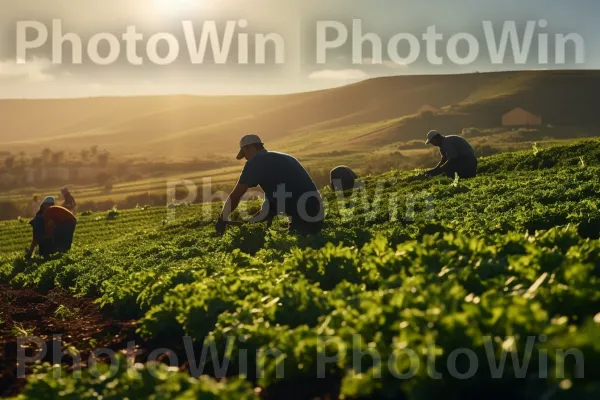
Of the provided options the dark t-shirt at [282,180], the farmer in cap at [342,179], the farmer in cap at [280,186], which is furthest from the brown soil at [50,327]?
the farmer in cap at [342,179]

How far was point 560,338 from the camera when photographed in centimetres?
387

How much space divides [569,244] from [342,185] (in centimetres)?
2148

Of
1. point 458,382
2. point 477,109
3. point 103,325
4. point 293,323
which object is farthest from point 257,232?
point 477,109

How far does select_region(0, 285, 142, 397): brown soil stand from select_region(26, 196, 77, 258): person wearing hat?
19.2ft

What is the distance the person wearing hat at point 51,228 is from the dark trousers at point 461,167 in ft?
37.2

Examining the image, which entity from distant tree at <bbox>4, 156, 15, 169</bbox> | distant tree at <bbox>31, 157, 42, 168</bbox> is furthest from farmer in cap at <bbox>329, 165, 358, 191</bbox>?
distant tree at <bbox>4, 156, 15, 169</bbox>

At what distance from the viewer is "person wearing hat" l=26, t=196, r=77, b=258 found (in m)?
19.4

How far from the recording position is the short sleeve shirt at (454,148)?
796 inches

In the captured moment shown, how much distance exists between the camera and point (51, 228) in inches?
759

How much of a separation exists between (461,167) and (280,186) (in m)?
10.7

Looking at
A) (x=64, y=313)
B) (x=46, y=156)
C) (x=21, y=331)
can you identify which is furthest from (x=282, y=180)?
(x=46, y=156)

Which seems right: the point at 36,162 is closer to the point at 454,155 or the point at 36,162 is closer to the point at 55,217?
the point at 55,217

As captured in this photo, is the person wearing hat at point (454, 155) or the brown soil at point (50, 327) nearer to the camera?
the brown soil at point (50, 327)

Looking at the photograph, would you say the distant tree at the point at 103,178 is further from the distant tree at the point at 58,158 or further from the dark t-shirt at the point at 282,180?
the dark t-shirt at the point at 282,180
